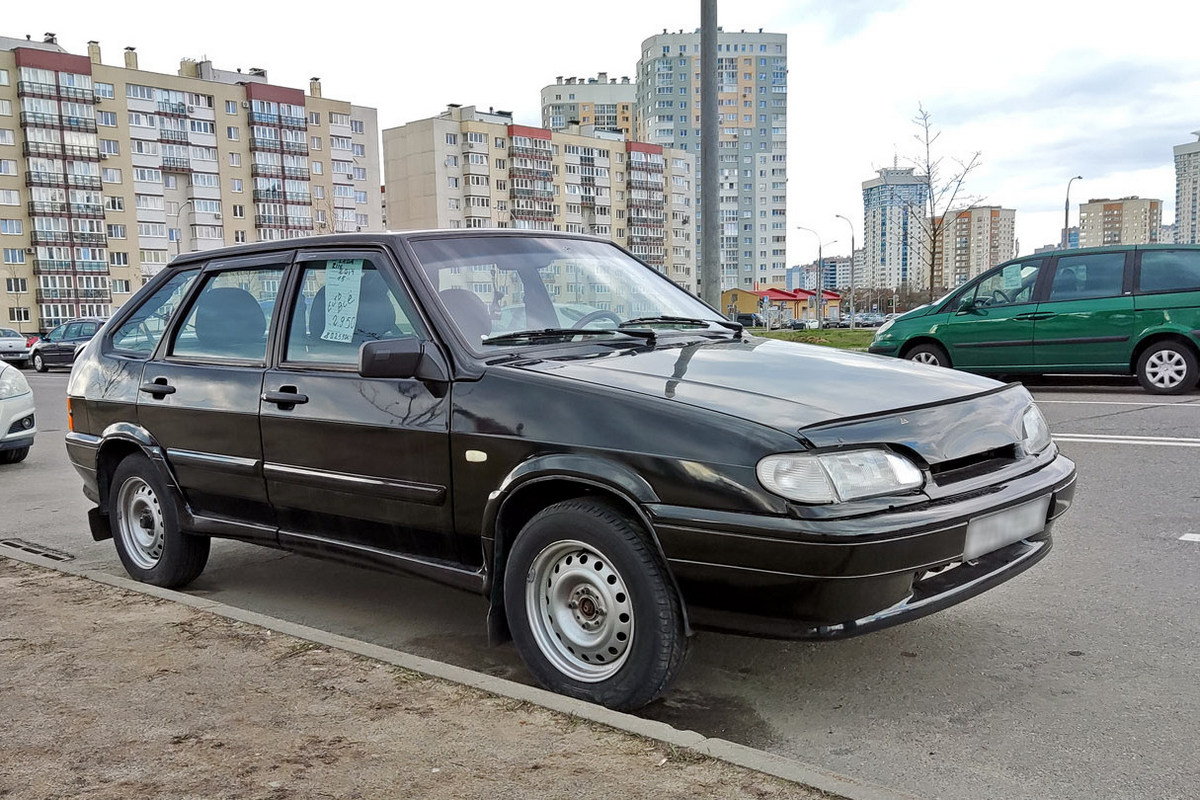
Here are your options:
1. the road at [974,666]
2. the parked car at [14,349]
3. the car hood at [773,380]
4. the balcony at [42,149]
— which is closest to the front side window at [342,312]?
the car hood at [773,380]

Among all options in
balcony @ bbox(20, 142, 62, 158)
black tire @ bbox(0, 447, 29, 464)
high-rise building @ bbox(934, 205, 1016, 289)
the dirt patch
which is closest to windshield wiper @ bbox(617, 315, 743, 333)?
the dirt patch

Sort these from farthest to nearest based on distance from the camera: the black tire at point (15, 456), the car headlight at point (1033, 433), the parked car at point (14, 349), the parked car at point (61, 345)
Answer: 1. the parked car at point (14, 349)
2. the parked car at point (61, 345)
3. the black tire at point (15, 456)
4. the car headlight at point (1033, 433)

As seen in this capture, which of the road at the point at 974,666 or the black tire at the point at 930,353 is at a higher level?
the black tire at the point at 930,353

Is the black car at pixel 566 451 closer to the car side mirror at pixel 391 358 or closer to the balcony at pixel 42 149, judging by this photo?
the car side mirror at pixel 391 358

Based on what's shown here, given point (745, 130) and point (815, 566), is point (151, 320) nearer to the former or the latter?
point (815, 566)

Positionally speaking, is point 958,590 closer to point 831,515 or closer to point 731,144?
point 831,515

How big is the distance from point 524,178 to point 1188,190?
198ft

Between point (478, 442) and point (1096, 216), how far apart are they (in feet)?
323

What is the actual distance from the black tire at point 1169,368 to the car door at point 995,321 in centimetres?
126

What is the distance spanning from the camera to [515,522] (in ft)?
11.8

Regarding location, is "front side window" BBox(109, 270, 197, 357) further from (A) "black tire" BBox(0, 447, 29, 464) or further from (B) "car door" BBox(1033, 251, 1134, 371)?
(B) "car door" BBox(1033, 251, 1134, 371)

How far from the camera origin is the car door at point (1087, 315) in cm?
1180

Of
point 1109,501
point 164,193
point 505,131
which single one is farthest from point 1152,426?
point 505,131

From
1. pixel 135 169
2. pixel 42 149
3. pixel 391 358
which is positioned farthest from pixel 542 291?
pixel 135 169
